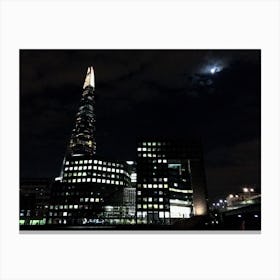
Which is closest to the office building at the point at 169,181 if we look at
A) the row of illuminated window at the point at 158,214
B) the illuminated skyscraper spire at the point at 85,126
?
the row of illuminated window at the point at 158,214

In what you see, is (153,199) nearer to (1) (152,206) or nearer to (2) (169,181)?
(1) (152,206)

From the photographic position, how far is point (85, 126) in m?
59.5

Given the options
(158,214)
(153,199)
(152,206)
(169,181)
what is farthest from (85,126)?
(158,214)

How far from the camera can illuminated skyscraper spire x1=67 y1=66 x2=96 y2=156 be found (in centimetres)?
5656

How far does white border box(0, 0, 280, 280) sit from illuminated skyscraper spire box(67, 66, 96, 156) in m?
45.1

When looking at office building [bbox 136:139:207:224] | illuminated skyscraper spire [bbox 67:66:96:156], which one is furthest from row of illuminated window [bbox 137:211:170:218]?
illuminated skyscraper spire [bbox 67:66:96:156]
